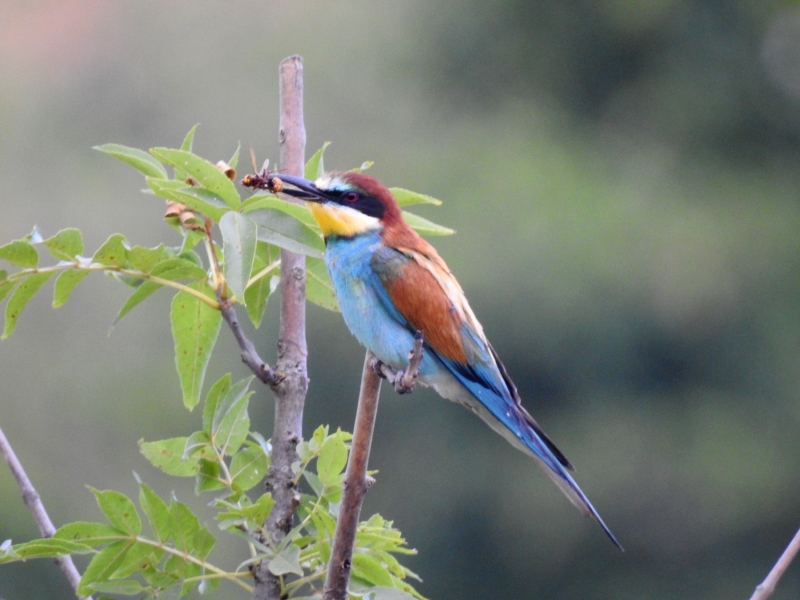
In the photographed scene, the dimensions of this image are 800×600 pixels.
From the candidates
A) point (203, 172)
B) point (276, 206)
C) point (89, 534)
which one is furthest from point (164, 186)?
point (89, 534)

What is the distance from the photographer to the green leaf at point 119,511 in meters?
1.32

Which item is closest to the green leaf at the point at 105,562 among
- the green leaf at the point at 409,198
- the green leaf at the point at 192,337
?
the green leaf at the point at 192,337

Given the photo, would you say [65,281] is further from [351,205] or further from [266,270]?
[351,205]

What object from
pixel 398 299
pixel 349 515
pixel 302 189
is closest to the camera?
pixel 349 515

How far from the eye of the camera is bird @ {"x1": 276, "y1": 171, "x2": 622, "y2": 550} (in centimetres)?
200

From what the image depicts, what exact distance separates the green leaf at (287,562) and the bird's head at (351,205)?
2.88ft

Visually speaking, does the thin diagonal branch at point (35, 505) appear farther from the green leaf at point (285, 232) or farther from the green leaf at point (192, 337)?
the green leaf at point (285, 232)

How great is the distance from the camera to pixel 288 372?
59.2 inches

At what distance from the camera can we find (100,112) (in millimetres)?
10172

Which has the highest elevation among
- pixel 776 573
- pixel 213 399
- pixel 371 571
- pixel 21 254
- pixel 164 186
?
pixel 164 186

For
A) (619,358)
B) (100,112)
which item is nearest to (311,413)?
(619,358)

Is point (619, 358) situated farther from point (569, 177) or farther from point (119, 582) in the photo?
point (119, 582)

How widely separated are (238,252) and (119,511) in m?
0.38

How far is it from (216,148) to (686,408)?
16.1 feet
